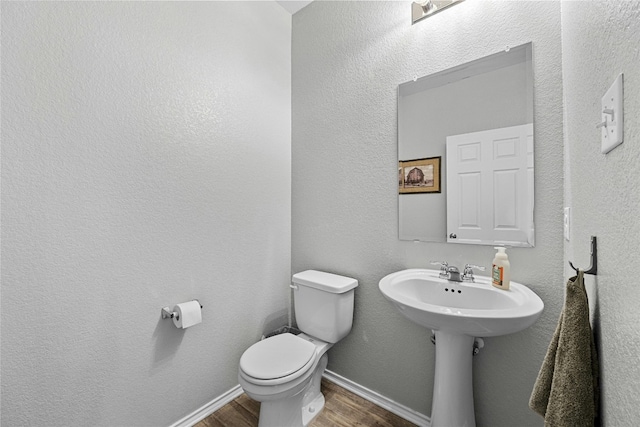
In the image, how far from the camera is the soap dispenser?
120cm

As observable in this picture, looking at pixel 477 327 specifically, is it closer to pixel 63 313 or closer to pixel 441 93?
pixel 441 93

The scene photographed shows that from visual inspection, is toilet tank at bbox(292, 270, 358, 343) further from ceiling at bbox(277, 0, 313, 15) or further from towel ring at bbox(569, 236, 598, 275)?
ceiling at bbox(277, 0, 313, 15)

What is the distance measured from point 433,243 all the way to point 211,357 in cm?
143

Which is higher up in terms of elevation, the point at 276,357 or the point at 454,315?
the point at 454,315

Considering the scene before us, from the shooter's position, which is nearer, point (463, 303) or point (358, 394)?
point (463, 303)

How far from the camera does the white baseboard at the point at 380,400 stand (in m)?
1.51

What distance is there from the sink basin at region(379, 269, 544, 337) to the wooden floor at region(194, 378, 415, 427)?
0.77 metres

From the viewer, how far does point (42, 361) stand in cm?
106

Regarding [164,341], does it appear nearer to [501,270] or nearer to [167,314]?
[167,314]

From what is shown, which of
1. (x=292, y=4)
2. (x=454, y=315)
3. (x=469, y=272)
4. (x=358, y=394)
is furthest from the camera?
(x=292, y=4)

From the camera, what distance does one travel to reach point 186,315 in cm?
A: 138

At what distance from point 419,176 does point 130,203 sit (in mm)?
1478

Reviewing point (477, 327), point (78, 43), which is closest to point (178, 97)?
point (78, 43)

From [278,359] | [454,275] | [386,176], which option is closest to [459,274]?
[454,275]
